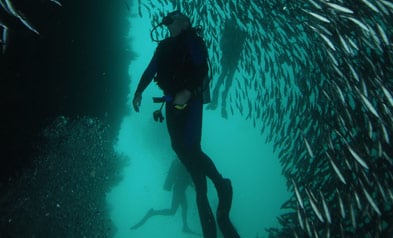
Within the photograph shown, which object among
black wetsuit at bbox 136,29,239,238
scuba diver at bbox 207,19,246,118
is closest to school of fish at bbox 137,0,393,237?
scuba diver at bbox 207,19,246,118

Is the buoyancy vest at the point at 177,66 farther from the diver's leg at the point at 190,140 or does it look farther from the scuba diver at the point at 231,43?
the scuba diver at the point at 231,43

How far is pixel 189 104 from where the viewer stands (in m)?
4.91

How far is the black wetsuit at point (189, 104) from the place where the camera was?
4570 mm

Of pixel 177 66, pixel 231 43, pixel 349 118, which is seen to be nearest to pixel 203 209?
pixel 177 66

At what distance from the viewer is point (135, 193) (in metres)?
14.7

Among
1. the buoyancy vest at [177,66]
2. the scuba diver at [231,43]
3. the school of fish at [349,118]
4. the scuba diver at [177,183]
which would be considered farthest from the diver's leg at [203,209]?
the scuba diver at [231,43]

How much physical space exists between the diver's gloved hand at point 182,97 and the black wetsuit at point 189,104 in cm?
8

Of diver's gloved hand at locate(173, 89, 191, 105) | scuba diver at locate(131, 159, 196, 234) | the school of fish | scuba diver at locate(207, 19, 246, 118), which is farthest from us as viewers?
scuba diver at locate(131, 159, 196, 234)

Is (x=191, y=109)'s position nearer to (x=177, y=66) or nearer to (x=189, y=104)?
(x=189, y=104)

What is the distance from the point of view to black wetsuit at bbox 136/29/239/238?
180 inches

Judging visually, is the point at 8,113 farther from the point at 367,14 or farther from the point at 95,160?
the point at 367,14

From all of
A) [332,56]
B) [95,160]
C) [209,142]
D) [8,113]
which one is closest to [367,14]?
[332,56]

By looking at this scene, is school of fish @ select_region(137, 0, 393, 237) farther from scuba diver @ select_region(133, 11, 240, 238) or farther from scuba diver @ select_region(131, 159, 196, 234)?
scuba diver @ select_region(131, 159, 196, 234)

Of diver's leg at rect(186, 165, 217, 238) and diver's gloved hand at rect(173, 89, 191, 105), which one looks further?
diver's leg at rect(186, 165, 217, 238)
